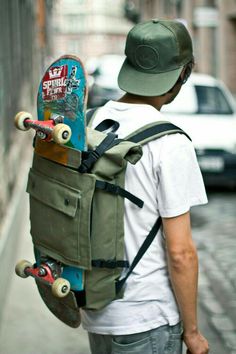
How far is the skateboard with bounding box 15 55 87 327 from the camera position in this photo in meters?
2.11

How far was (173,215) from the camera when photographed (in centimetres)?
214

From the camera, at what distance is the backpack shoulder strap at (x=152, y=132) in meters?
2.13

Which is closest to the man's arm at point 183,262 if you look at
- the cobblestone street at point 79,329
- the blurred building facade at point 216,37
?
the cobblestone street at point 79,329

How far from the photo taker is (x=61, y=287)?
2.13 metres

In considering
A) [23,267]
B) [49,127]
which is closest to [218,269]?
[23,267]

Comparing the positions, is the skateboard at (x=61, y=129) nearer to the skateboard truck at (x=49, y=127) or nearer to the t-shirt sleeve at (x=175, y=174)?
the skateboard truck at (x=49, y=127)

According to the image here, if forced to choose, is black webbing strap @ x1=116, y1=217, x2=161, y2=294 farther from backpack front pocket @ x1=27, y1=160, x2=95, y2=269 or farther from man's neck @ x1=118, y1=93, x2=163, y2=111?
man's neck @ x1=118, y1=93, x2=163, y2=111

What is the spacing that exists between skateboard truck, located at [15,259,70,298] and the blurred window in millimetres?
7978

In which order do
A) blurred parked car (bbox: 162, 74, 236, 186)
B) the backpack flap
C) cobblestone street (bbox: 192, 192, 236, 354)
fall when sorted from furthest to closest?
blurred parked car (bbox: 162, 74, 236, 186), cobblestone street (bbox: 192, 192, 236, 354), the backpack flap

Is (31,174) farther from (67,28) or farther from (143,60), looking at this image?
(67,28)

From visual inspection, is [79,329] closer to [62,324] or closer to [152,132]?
[62,324]

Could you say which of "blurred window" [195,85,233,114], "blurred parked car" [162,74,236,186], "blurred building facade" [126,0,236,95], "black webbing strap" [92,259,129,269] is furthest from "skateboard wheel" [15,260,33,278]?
"blurred building facade" [126,0,236,95]

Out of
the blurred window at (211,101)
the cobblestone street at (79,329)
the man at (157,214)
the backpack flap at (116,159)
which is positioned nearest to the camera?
the backpack flap at (116,159)

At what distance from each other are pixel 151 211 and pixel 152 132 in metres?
0.26
